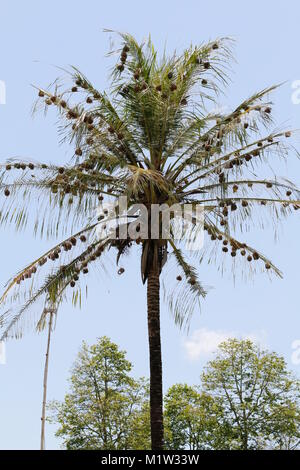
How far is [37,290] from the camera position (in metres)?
12.3

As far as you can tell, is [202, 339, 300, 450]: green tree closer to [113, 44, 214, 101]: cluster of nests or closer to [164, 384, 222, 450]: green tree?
[164, 384, 222, 450]: green tree

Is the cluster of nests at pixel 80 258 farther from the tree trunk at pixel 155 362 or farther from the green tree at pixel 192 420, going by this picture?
the green tree at pixel 192 420

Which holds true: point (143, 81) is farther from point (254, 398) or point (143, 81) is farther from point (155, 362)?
point (254, 398)

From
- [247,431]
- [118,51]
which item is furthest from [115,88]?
[247,431]

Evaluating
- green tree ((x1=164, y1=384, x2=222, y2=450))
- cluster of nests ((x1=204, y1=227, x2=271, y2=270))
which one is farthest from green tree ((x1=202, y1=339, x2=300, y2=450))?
cluster of nests ((x1=204, y1=227, x2=271, y2=270))

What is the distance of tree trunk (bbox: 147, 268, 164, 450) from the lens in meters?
10.8

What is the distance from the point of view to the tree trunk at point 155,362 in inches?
425

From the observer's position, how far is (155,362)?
36.3 ft

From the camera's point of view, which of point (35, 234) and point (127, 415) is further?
point (127, 415)

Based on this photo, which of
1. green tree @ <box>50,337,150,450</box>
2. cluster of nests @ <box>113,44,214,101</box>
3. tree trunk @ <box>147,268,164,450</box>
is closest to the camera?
tree trunk @ <box>147,268,164,450</box>

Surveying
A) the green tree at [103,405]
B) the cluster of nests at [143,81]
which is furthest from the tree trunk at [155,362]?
the green tree at [103,405]

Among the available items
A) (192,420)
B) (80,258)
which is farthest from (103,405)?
(80,258)
